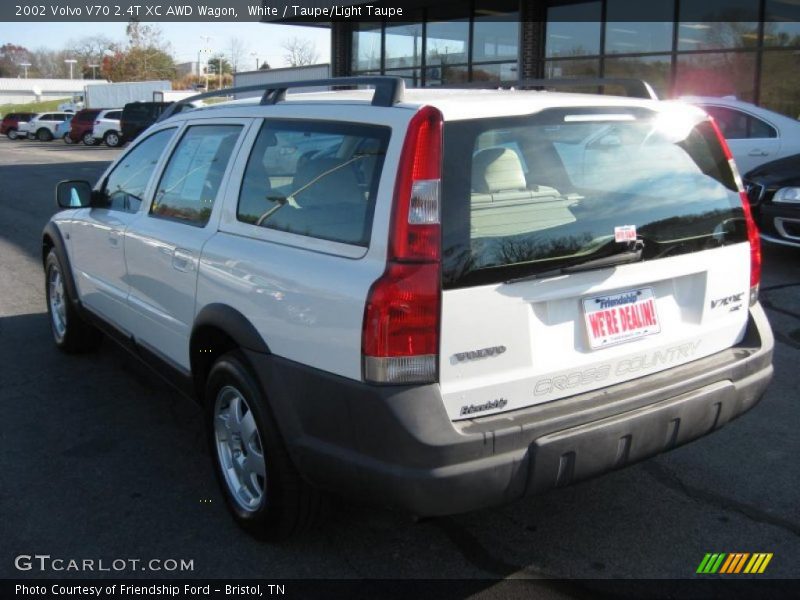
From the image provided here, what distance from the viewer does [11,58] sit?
414ft

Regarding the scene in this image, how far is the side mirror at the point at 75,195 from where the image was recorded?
4.98m

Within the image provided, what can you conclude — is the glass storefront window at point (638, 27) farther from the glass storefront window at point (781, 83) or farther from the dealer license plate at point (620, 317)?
the dealer license plate at point (620, 317)

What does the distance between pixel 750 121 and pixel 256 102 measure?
7941mm

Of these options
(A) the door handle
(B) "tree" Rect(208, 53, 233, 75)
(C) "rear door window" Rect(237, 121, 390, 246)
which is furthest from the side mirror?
(B) "tree" Rect(208, 53, 233, 75)

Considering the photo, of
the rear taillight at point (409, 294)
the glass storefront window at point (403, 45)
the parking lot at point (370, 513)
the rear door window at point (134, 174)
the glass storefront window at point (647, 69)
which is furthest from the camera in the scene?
the glass storefront window at point (403, 45)

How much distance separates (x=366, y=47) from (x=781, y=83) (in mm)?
13108

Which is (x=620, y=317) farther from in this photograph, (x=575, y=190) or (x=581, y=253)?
(x=575, y=190)

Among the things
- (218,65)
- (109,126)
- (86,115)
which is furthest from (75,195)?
(218,65)

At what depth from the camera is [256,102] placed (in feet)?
12.1

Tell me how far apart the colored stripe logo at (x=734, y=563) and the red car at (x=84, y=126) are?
3872 cm

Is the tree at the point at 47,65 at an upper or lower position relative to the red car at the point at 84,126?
upper

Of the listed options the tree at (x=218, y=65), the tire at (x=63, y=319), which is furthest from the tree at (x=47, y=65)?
the tire at (x=63, y=319)

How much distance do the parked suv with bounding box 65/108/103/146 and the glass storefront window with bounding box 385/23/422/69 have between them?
19.8 metres

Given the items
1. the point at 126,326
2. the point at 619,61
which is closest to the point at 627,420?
the point at 126,326
